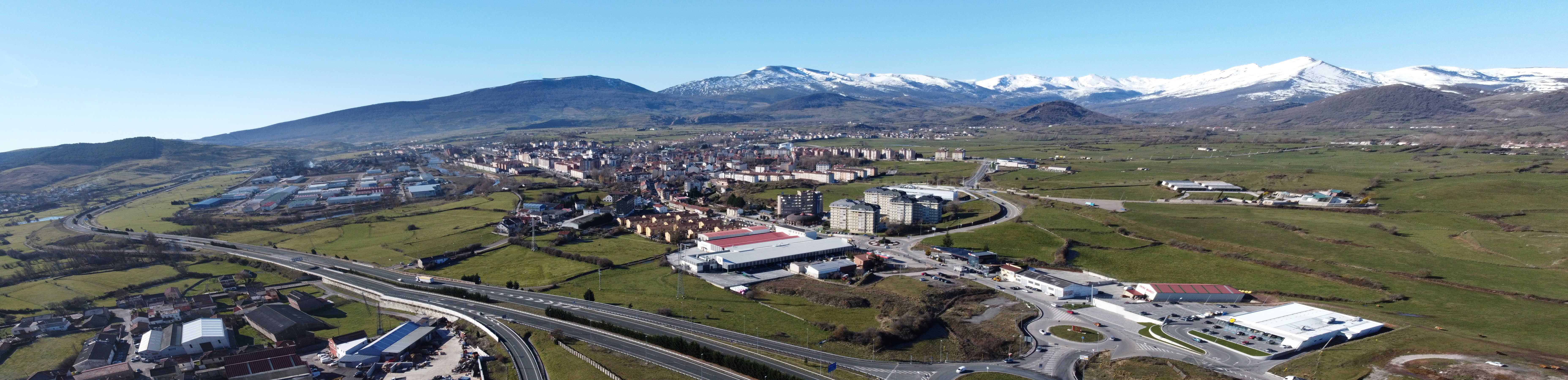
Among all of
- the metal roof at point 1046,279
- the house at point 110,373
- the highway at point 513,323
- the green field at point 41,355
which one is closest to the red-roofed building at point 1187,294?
the metal roof at point 1046,279

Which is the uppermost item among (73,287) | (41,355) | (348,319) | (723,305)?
(73,287)

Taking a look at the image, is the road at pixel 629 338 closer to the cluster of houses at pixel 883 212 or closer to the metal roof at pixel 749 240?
the metal roof at pixel 749 240

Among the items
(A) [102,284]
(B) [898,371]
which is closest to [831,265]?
(B) [898,371]

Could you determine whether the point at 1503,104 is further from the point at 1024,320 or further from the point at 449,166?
the point at 449,166

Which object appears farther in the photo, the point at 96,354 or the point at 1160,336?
the point at 1160,336

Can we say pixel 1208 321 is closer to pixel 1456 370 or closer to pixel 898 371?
pixel 1456 370

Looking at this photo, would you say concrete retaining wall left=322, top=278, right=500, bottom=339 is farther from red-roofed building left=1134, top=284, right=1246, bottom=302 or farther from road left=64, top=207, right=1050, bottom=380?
red-roofed building left=1134, top=284, right=1246, bottom=302

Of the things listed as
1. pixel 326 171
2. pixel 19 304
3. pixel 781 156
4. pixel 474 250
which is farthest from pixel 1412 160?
pixel 326 171

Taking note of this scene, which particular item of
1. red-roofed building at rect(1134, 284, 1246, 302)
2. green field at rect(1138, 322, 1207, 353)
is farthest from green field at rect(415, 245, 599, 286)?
red-roofed building at rect(1134, 284, 1246, 302)
